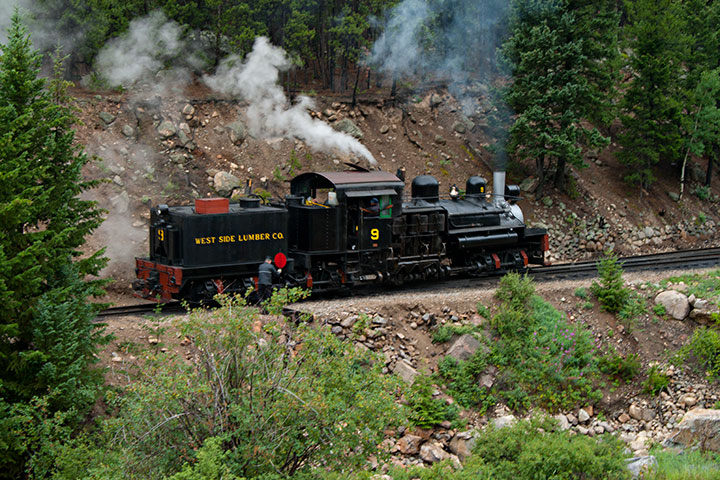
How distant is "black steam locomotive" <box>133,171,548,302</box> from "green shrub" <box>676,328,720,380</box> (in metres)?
5.73

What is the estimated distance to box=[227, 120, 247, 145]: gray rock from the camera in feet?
88.4

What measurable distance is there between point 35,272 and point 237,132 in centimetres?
1556

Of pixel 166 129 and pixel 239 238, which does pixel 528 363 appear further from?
pixel 166 129

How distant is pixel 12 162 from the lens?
1223 cm

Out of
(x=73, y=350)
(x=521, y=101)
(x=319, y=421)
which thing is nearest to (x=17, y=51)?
(x=73, y=350)

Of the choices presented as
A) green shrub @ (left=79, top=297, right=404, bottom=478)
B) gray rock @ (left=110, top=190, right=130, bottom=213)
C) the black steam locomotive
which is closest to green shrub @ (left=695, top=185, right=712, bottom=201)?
the black steam locomotive

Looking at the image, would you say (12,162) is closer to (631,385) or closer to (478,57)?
(631,385)

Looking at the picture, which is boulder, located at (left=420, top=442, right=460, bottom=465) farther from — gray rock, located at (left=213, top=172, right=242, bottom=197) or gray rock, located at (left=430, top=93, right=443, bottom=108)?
gray rock, located at (left=430, top=93, right=443, bottom=108)

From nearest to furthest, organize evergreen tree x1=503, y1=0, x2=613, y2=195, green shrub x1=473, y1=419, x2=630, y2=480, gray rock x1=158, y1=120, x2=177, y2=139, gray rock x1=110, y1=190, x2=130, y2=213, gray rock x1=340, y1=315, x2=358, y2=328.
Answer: green shrub x1=473, y1=419, x2=630, y2=480
gray rock x1=340, y1=315, x2=358, y2=328
gray rock x1=110, y1=190, x2=130, y2=213
gray rock x1=158, y1=120, x2=177, y2=139
evergreen tree x1=503, y1=0, x2=613, y2=195

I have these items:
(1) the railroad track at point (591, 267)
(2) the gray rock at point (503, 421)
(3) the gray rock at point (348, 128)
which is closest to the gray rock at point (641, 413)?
(2) the gray rock at point (503, 421)

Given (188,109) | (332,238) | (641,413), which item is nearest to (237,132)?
(188,109)

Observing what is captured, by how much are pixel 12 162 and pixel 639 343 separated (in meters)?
15.6

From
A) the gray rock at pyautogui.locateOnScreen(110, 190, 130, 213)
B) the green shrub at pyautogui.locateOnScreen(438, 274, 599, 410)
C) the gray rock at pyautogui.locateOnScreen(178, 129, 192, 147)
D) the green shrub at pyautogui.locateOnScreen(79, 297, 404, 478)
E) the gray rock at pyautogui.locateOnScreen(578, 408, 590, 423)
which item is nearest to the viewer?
the green shrub at pyautogui.locateOnScreen(79, 297, 404, 478)

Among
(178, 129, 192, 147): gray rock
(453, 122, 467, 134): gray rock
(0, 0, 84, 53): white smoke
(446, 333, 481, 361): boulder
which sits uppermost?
(0, 0, 84, 53): white smoke
